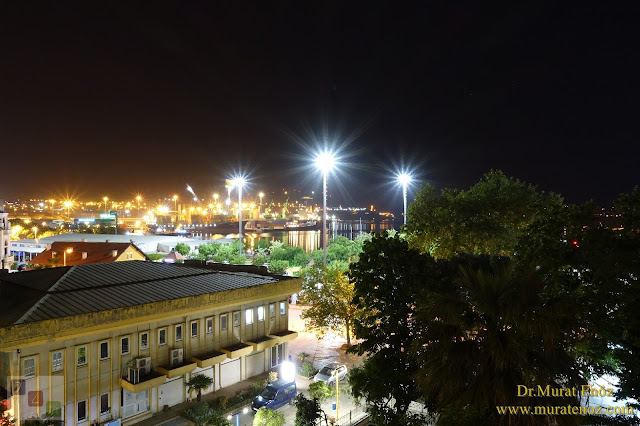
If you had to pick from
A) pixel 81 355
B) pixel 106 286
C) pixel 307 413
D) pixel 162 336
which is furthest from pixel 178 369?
pixel 307 413

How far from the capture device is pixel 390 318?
414 inches

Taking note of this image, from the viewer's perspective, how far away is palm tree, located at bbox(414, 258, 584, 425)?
681cm

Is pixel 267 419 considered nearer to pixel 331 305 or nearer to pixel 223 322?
pixel 223 322

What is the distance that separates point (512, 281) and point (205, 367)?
13.9m

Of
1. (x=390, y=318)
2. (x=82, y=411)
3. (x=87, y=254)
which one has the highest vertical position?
(x=390, y=318)

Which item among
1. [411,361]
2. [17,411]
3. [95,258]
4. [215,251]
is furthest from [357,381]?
[215,251]

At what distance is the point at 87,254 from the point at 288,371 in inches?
1274

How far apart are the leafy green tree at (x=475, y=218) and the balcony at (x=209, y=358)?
1466cm

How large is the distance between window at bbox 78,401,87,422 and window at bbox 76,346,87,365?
129cm

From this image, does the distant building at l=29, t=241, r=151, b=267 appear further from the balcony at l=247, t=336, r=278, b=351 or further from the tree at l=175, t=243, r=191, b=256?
the balcony at l=247, t=336, r=278, b=351

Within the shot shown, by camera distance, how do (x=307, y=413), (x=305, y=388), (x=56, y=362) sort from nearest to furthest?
(x=307, y=413), (x=56, y=362), (x=305, y=388)

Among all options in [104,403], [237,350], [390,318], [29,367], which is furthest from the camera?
[237,350]

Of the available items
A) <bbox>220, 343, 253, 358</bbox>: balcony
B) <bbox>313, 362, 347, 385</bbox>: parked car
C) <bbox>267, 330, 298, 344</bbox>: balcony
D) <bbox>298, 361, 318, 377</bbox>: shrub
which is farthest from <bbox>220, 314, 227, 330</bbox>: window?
<bbox>313, 362, 347, 385</bbox>: parked car

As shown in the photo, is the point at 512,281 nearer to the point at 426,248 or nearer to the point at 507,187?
the point at 426,248
